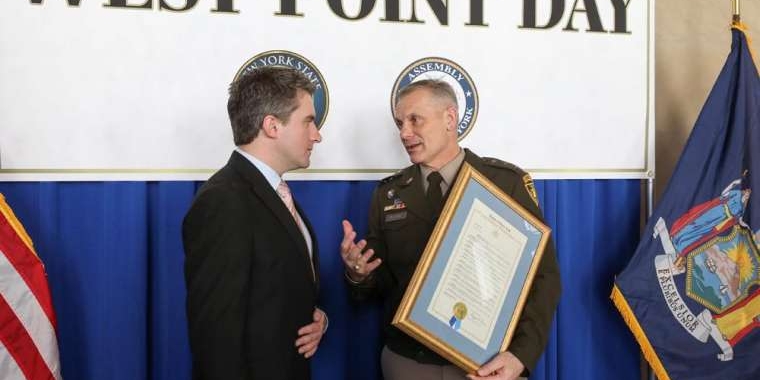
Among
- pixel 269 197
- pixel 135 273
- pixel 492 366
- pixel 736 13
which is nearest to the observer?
pixel 269 197

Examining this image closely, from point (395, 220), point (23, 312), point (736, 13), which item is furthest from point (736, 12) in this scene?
point (23, 312)

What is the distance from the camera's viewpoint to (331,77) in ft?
7.78

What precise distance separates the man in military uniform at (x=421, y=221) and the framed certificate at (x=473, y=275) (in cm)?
16

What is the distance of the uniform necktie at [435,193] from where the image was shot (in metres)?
1.94

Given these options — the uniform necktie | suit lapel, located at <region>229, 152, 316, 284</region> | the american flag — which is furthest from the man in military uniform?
the american flag

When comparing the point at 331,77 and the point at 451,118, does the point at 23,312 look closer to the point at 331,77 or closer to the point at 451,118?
the point at 331,77

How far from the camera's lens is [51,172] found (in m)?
2.13

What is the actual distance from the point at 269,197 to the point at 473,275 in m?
0.55

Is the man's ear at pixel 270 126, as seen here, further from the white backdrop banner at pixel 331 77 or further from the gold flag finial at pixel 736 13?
the gold flag finial at pixel 736 13

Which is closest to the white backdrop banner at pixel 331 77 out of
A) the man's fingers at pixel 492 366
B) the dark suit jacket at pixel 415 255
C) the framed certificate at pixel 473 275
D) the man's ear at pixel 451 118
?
the dark suit jacket at pixel 415 255

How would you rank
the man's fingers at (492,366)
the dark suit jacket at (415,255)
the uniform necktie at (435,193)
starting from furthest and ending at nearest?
1. the uniform necktie at (435,193)
2. the dark suit jacket at (415,255)
3. the man's fingers at (492,366)

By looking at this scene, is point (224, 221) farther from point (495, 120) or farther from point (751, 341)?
point (751, 341)

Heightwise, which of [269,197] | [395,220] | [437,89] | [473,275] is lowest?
[473,275]

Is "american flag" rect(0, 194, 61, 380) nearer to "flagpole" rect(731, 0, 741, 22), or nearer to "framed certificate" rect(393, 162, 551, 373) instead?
"framed certificate" rect(393, 162, 551, 373)
